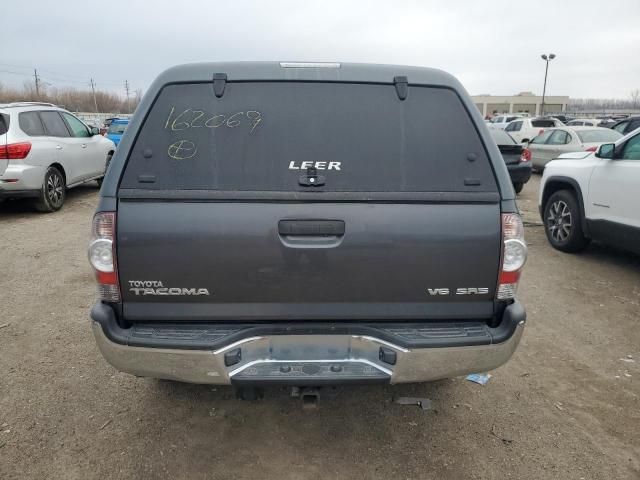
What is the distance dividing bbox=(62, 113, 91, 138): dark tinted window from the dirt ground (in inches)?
247

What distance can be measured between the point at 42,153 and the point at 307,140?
24.6 ft

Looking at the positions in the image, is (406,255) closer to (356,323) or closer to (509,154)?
(356,323)

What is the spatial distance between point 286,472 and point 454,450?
964 millimetres

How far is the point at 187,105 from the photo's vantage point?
230cm

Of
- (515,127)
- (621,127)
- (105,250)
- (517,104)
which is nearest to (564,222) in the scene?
(105,250)

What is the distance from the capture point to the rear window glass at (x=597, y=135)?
12.5m

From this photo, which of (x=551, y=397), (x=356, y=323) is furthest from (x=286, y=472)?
(x=551, y=397)

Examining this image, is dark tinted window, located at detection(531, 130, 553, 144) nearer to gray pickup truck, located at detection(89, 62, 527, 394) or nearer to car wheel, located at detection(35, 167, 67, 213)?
car wheel, located at detection(35, 167, 67, 213)

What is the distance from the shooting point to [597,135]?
41.7 feet

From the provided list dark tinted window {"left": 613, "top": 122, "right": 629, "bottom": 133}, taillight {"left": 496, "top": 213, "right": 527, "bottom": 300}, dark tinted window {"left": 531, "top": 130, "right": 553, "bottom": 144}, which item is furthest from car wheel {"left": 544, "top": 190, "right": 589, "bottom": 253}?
dark tinted window {"left": 613, "top": 122, "right": 629, "bottom": 133}

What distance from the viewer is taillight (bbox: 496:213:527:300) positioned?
220cm

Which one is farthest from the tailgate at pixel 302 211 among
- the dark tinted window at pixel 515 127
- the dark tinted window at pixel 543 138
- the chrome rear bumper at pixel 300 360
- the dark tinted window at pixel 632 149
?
the dark tinted window at pixel 515 127

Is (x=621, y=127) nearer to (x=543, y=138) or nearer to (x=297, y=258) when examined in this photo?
(x=543, y=138)

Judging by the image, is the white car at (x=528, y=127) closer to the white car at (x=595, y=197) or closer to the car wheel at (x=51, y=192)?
the white car at (x=595, y=197)
